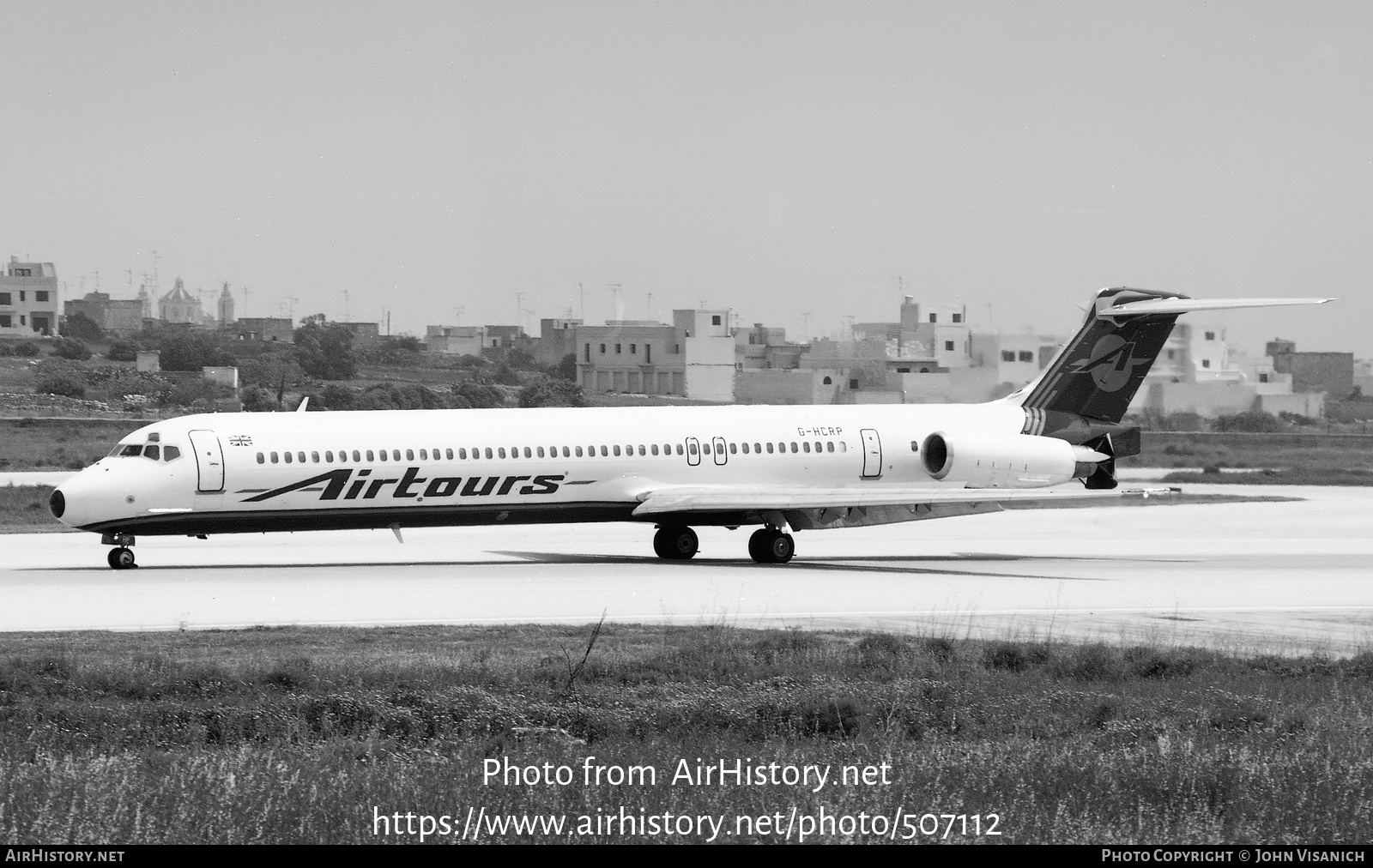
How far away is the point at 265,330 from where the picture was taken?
148000 mm

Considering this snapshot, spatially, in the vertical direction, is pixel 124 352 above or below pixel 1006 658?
above

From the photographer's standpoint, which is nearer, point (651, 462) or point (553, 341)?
point (651, 462)

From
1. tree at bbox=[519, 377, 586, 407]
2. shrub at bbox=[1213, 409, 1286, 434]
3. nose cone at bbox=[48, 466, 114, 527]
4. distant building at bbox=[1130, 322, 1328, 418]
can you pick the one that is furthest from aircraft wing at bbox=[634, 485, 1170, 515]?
shrub at bbox=[1213, 409, 1286, 434]

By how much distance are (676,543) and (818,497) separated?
9.79 feet

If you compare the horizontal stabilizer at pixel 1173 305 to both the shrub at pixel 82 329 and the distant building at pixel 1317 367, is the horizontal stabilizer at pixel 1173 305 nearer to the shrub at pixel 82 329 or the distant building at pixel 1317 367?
the distant building at pixel 1317 367

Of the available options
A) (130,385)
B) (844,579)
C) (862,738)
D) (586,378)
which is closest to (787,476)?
(844,579)

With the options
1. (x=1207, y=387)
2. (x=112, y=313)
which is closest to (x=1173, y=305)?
(x=1207, y=387)

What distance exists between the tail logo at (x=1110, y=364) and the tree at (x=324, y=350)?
80.4 m

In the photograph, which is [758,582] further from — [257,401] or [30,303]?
[30,303]

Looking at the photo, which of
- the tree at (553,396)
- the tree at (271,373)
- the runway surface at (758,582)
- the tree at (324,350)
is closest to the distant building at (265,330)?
the tree at (324,350)

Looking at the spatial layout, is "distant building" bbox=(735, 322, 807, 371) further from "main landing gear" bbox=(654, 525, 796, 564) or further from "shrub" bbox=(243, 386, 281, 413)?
"main landing gear" bbox=(654, 525, 796, 564)

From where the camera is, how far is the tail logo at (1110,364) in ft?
113

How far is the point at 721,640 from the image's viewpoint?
62.8ft

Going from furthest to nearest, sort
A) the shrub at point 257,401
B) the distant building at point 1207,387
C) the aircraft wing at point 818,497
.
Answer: the shrub at point 257,401 < the distant building at point 1207,387 < the aircraft wing at point 818,497
